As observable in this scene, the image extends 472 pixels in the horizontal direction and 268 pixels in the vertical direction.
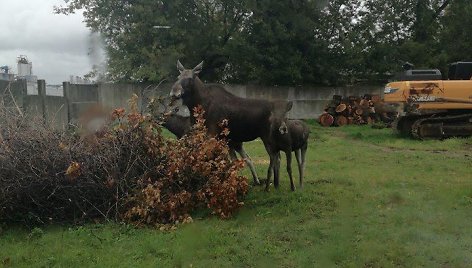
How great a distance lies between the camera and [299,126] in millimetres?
8797

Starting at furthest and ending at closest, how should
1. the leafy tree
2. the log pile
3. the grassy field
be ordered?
the log pile
the leafy tree
the grassy field

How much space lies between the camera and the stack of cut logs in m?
23.2

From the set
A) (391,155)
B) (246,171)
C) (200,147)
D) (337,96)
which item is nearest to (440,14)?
(337,96)

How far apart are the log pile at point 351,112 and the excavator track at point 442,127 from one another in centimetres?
612

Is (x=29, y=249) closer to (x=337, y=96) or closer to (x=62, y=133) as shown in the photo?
(x=62, y=133)

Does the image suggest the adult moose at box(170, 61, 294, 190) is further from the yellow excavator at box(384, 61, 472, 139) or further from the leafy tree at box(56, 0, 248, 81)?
the leafy tree at box(56, 0, 248, 81)

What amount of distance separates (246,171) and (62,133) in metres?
3.90

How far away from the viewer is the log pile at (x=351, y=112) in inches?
913

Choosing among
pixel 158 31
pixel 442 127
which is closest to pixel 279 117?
pixel 442 127

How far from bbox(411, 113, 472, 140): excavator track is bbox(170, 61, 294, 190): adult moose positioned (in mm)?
9440

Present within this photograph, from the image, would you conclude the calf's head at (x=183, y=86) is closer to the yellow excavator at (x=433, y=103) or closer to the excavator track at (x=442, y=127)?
the yellow excavator at (x=433, y=103)

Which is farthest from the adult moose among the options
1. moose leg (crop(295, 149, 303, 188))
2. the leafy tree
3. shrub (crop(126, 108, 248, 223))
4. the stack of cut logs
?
the stack of cut logs

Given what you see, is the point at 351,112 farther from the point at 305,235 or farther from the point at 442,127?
the point at 305,235

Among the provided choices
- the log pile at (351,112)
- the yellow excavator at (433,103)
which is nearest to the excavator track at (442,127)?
the yellow excavator at (433,103)
